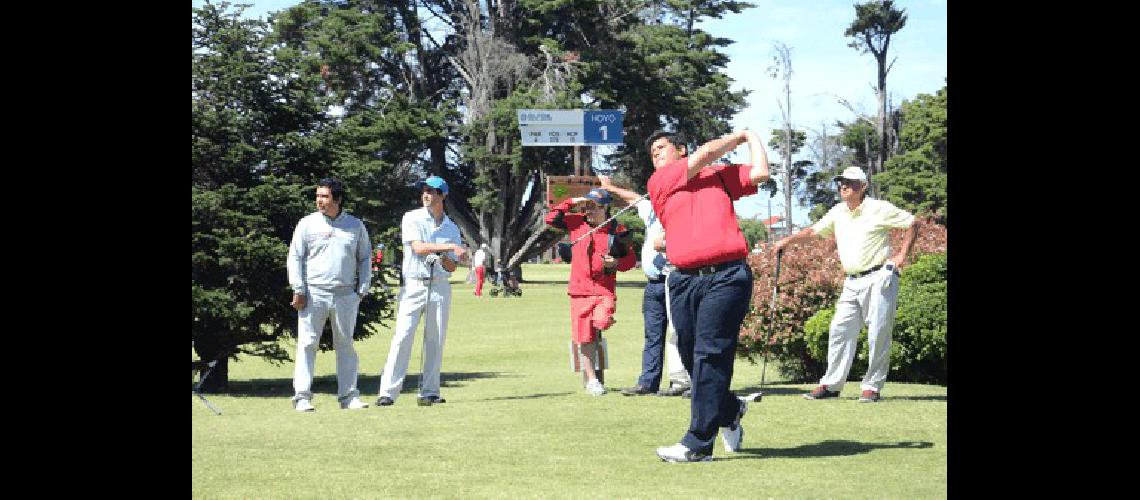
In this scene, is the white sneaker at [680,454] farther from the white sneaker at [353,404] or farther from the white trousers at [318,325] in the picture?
the white trousers at [318,325]

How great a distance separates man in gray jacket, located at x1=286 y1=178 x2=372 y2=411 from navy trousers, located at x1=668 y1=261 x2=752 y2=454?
4457 mm

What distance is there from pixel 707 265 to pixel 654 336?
4610 mm

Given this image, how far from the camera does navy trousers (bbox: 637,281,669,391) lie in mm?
12906

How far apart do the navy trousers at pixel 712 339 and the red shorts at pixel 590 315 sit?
4.50 metres

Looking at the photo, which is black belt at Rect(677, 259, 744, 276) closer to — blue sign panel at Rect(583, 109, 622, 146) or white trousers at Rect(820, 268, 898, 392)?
white trousers at Rect(820, 268, 898, 392)

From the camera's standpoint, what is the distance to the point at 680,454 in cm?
840

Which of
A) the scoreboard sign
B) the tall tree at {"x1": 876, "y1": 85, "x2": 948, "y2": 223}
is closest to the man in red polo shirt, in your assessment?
the scoreboard sign

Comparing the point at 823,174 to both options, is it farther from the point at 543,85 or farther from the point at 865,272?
the point at 865,272

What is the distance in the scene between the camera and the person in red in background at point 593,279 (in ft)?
42.6

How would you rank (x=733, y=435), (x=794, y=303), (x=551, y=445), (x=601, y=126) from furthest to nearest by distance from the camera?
(x=601, y=126), (x=794, y=303), (x=551, y=445), (x=733, y=435)

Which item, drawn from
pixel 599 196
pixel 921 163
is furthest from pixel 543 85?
pixel 599 196

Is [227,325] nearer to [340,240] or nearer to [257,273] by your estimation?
[257,273]

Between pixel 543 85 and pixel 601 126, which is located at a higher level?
pixel 543 85

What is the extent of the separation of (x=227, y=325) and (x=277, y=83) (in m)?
2.69
